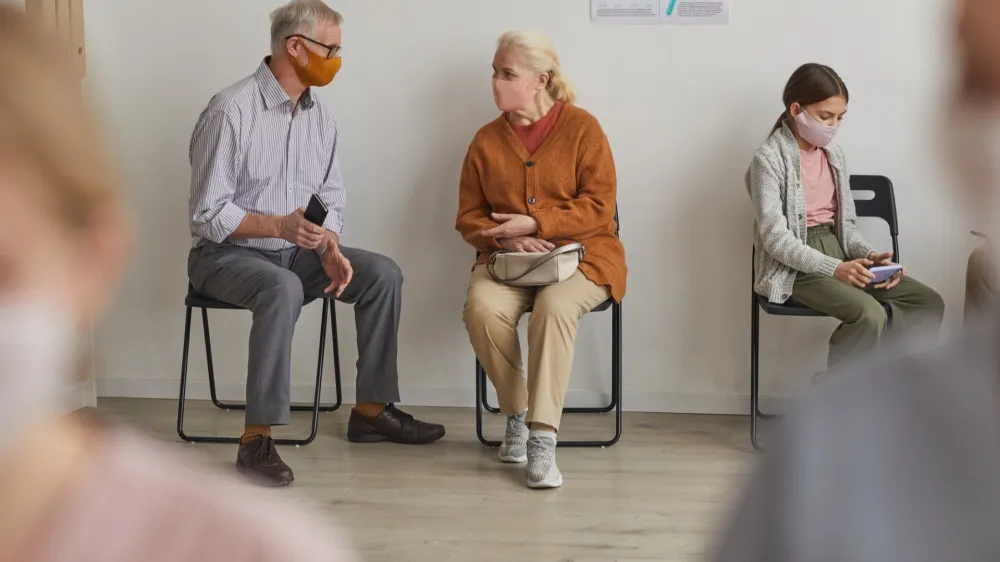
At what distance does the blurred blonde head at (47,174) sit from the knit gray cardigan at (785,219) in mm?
2996

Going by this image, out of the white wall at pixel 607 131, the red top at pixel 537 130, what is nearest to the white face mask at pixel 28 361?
the red top at pixel 537 130

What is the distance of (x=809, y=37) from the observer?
371 cm

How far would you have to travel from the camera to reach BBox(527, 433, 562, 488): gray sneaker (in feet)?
10.00

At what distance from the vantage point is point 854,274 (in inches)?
130

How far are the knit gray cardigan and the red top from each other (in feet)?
2.20

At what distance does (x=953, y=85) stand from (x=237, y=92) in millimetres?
3211

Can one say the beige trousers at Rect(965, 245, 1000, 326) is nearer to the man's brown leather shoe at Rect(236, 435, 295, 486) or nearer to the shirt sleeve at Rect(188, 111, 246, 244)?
A: the man's brown leather shoe at Rect(236, 435, 295, 486)

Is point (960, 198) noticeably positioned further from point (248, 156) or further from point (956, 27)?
point (248, 156)

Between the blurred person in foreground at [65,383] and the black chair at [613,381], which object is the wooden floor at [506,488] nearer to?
the black chair at [613,381]

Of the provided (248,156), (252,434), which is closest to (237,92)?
(248,156)

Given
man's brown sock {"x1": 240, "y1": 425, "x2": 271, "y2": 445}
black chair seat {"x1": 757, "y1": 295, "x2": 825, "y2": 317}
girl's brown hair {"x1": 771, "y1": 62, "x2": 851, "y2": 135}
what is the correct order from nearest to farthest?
man's brown sock {"x1": 240, "y1": 425, "x2": 271, "y2": 445} < black chair seat {"x1": 757, "y1": 295, "x2": 825, "y2": 317} < girl's brown hair {"x1": 771, "y1": 62, "x2": 851, "y2": 135}

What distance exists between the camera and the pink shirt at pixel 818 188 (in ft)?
11.5

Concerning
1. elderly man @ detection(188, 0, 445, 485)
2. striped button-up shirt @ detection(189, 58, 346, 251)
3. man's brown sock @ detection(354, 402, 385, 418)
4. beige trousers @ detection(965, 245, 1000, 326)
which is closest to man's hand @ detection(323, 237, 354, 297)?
elderly man @ detection(188, 0, 445, 485)

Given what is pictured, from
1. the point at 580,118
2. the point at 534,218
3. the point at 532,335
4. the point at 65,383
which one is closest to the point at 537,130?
the point at 580,118
